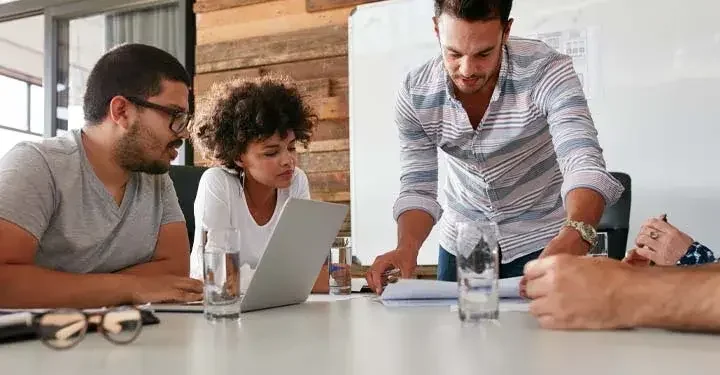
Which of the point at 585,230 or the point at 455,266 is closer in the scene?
the point at 585,230

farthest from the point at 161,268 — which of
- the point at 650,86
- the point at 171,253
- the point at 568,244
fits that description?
the point at 650,86

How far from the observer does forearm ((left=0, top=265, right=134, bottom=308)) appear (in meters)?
1.31

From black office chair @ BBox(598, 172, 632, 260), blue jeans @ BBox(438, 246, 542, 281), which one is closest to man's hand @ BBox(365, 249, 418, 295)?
blue jeans @ BBox(438, 246, 542, 281)

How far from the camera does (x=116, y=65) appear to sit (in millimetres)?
1665

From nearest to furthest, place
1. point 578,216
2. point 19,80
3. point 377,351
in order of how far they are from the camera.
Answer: point 377,351
point 578,216
point 19,80

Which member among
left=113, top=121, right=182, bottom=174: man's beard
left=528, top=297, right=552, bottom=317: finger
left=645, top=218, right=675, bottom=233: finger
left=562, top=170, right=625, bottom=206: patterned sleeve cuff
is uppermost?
left=113, top=121, right=182, bottom=174: man's beard

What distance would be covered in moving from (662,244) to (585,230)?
53 cm

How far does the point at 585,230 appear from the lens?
1227 mm

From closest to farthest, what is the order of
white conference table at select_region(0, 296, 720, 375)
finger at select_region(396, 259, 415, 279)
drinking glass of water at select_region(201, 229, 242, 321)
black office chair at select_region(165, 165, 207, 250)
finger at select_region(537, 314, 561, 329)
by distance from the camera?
1. white conference table at select_region(0, 296, 720, 375)
2. finger at select_region(537, 314, 561, 329)
3. drinking glass of water at select_region(201, 229, 242, 321)
4. finger at select_region(396, 259, 415, 279)
5. black office chair at select_region(165, 165, 207, 250)

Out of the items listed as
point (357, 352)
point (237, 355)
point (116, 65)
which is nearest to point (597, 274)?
point (357, 352)

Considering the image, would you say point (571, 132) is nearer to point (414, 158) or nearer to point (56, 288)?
point (414, 158)

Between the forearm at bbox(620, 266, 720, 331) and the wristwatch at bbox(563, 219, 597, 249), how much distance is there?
404 mm

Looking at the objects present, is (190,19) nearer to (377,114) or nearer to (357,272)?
(377,114)

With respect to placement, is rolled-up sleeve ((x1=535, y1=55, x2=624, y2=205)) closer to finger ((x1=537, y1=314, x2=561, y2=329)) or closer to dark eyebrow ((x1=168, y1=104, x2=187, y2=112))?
finger ((x1=537, y1=314, x2=561, y2=329))
